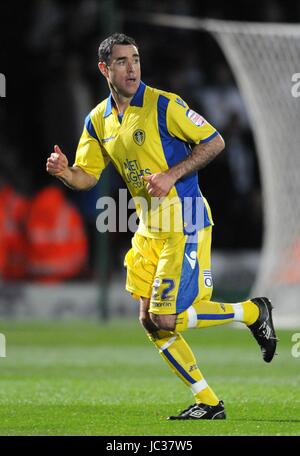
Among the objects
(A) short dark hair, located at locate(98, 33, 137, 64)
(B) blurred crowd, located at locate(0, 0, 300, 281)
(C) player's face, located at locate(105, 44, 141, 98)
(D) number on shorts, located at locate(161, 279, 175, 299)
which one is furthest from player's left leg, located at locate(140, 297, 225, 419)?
(B) blurred crowd, located at locate(0, 0, 300, 281)

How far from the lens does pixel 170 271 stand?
290 inches

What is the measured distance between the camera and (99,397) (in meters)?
8.97

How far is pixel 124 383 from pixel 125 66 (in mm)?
3587

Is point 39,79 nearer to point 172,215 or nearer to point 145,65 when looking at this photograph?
point 145,65

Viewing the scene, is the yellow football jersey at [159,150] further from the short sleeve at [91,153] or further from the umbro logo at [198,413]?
the umbro logo at [198,413]

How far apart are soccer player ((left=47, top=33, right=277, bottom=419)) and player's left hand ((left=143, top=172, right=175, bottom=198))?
0.40 ft

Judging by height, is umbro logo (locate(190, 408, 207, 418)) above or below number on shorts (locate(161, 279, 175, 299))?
below

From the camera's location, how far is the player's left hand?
7117 millimetres

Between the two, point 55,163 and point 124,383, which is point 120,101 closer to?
point 55,163

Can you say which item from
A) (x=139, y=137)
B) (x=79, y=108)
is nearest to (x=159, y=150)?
(x=139, y=137)

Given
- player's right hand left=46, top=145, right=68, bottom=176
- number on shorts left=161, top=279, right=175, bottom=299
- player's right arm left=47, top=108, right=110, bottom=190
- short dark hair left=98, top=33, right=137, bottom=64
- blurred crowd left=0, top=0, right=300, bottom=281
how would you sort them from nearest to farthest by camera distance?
number on shorts left=161, top=279, right=175, bottom=299
short dark hair left=98, top=33, right=137, bottom=64
player's right hand left=46, top=145, right=68, bottom=176
player's right arm left=47, top=108, right=110, bottom=190
blurred crowd left=0, top=0, right=300, bottom=281

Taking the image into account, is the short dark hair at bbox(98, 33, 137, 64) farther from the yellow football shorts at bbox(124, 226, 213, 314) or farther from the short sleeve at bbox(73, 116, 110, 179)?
the yellow football shorts at bbox(124, 226, 213, 314)
